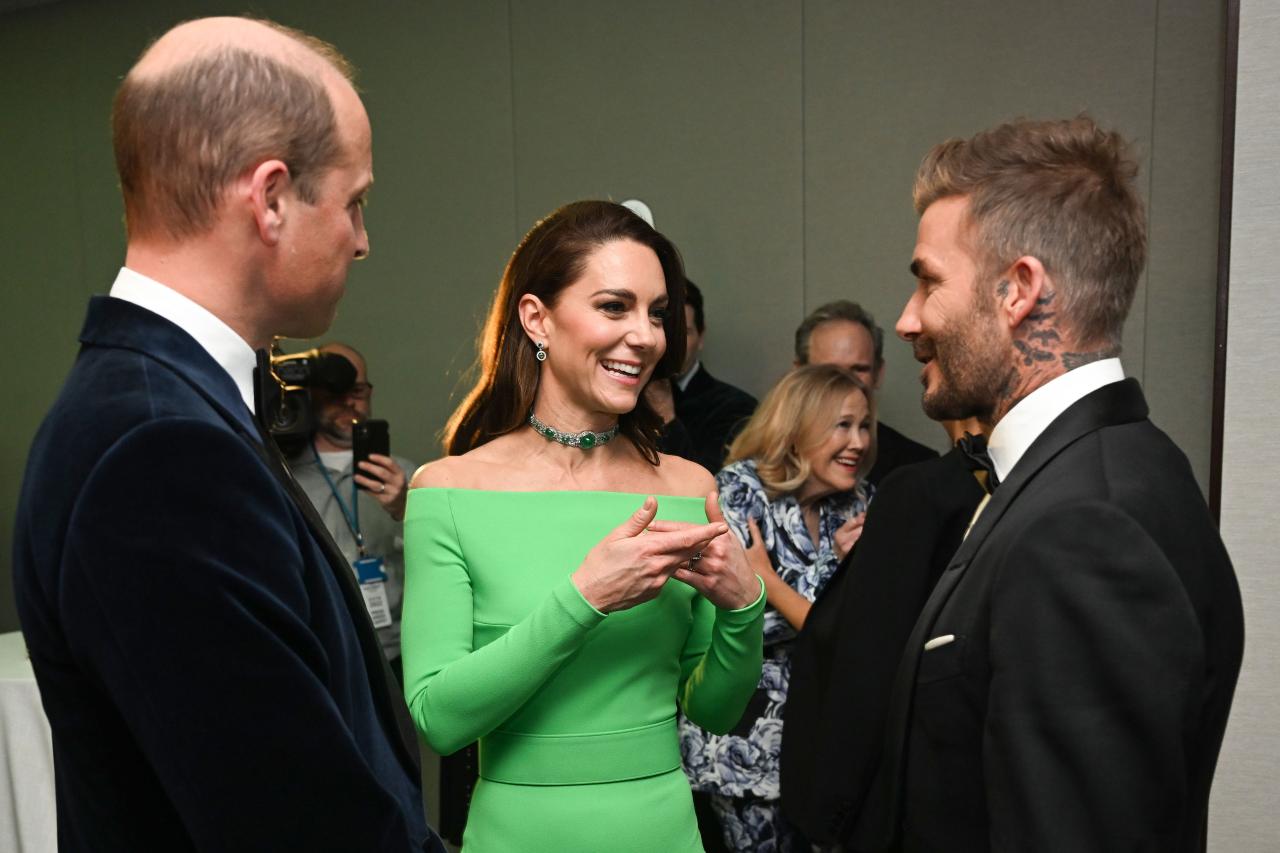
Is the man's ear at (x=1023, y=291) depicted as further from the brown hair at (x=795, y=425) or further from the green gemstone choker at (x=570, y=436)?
the brown hair at (x=795, y=425)

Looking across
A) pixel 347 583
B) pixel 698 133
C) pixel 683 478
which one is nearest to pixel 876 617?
pixel 683 478

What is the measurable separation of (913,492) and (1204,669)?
899mm

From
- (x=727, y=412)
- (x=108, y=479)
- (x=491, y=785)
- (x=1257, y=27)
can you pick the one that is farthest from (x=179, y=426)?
(x=727, y=412)

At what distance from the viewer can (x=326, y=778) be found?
2.69 feet

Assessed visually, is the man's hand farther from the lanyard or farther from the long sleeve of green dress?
the long sleeve of green dress

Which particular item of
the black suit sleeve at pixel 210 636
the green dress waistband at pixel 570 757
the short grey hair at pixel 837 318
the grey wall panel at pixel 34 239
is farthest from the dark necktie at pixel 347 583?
the grey wall panel at pixel 34 239

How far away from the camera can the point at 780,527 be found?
8.53 ft

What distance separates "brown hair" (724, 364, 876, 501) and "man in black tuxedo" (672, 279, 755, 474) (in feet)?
2.05

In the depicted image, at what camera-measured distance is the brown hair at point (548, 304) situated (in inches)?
62.8

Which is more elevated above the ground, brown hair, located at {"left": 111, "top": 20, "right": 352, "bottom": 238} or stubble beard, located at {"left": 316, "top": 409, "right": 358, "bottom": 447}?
brown hair, located at {"left": 111, "top": 20, "right": 352, "bottom": 238}

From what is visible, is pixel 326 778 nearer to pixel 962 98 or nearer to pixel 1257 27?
pixel 1257 27

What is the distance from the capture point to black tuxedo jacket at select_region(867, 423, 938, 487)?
3205mm

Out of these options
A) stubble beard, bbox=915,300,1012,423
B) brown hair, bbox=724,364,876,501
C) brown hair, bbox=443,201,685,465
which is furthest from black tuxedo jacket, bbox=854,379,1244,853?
brown hair, bbox=724,364,876,501

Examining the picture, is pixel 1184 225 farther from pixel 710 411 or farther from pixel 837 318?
pixel 710 411
